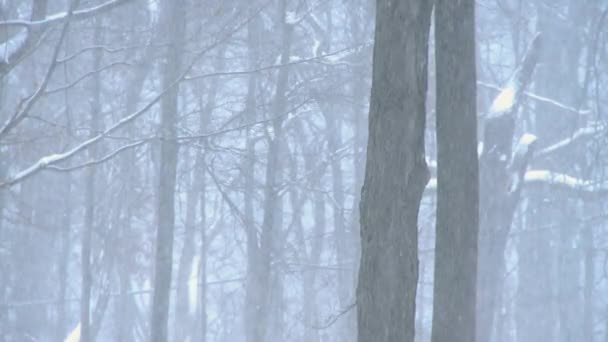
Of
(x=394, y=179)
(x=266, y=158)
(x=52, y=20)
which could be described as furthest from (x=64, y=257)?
(x=394, y=179)

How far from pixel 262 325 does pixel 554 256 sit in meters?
13.4

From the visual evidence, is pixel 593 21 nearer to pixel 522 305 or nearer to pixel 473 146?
pixel 522 305

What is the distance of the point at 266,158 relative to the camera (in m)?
20.1

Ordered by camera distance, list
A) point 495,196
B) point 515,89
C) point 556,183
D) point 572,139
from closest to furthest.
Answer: point 495,196 → point 515,89 → point 556,183 → point 572,139

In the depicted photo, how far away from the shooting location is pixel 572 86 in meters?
26.8

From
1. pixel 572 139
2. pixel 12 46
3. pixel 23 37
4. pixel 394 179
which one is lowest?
pixel 394 179

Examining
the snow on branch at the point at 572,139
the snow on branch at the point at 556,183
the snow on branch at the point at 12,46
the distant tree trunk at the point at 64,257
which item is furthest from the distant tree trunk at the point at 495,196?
the distant tree trunk at the point at 64,257

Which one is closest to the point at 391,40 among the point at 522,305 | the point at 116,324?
the point at 522,305

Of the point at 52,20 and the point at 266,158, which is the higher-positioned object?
the point at 52,20

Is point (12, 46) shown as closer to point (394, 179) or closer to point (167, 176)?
point (167, 176)

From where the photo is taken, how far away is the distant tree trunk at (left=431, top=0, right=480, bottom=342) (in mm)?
9109

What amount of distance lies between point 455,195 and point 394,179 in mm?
2555

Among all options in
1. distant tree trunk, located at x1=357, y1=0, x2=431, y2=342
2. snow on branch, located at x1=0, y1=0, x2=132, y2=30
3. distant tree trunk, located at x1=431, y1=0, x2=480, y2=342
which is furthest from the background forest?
distant tree trunk, located at x1=357, y1=0, x2=431, y2=342

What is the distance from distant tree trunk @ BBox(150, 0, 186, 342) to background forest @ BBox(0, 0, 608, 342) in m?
0.03
